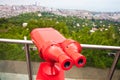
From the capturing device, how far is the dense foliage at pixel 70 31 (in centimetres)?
181

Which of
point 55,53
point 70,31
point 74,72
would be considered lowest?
point 70,31

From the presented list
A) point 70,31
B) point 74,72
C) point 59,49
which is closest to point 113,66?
point 74,72

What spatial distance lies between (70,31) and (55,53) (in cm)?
258

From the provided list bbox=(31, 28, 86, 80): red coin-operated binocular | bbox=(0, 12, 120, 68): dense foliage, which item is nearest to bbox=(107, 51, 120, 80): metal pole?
bbox=(0, 12, 120, 68): dense foliage

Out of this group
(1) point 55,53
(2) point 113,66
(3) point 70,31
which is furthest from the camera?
(3) point 70,31

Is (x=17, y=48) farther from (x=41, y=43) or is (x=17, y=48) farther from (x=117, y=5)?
(x=117, y=5)

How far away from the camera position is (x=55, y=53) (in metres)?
0.79

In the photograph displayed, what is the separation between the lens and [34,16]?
14.7 feet

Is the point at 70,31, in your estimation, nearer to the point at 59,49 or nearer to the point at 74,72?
the point at 74,72

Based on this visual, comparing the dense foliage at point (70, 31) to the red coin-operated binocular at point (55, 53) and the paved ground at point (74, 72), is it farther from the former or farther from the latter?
the red coin-operated binocular at point (55, 53)

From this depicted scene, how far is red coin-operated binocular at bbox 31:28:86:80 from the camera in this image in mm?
744

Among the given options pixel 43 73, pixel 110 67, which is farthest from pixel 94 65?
pixel 43 73

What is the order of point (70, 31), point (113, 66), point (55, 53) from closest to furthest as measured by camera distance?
point (55, 53), point (113, 66), point (70, 31)

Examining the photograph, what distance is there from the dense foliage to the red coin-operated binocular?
0.38 meters
